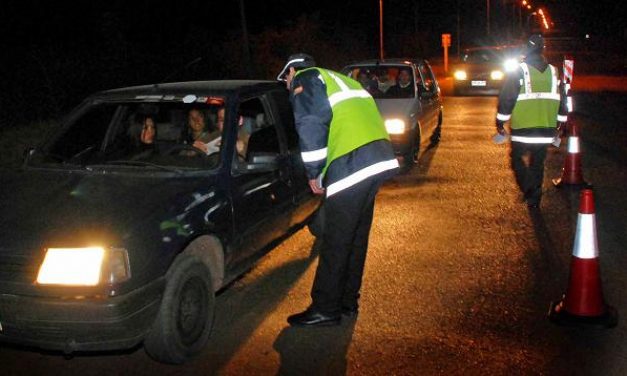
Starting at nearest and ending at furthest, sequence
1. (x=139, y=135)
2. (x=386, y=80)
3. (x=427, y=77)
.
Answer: (x=139, y=135) → (x=386, y=80) → (x=427, y=77)

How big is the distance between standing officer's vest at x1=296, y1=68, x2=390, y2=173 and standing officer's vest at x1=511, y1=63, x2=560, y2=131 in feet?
12.1

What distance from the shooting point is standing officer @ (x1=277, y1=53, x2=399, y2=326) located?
4.61 meters

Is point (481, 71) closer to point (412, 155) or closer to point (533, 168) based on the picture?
point (412, 155)

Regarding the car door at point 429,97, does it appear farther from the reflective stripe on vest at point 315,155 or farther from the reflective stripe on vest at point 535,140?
the reflective stripe on vest at point 315,155

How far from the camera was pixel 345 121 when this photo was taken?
15.2 feet

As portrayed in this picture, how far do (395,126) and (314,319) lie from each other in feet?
19.4

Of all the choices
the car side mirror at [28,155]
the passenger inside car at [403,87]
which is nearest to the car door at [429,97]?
the passenger inside car at [403,87]

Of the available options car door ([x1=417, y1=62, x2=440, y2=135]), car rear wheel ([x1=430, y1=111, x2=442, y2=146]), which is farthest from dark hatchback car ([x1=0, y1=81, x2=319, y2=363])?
car rear wheel ([x1=430, y1=111, x2=442, y2=146])

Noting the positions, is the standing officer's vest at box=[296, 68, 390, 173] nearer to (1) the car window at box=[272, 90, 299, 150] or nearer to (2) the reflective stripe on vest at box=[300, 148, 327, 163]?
(2) the reflective stripe on vest at box=[300, 148, 327, 163]

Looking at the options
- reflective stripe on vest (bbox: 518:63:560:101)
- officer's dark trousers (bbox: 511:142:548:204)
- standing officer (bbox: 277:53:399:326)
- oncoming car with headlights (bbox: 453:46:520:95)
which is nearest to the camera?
standing officer (bbox: 277:53:399:326)

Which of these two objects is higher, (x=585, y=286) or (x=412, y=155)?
(x=585, y=286)

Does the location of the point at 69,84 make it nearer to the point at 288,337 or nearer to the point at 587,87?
the point at 288,337

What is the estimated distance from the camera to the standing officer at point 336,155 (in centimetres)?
461

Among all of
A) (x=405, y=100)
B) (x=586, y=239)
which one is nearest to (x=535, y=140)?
(x=586, y=239)
